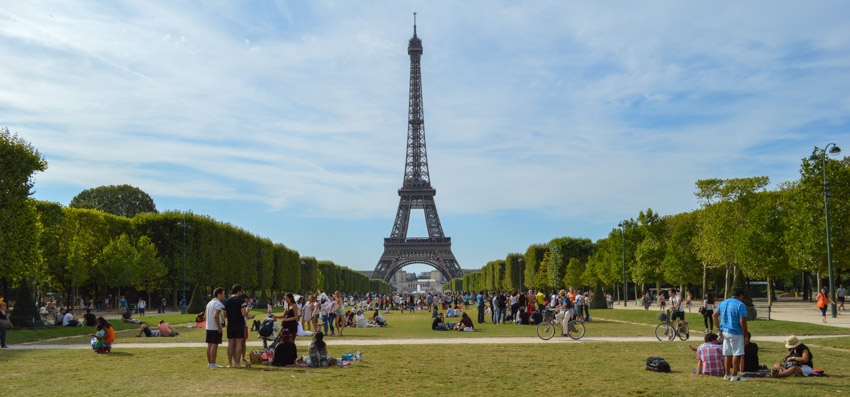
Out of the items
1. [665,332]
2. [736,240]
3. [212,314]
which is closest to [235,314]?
[212,314]

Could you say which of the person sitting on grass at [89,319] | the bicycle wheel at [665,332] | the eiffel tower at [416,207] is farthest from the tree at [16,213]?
the eiffel tower at [416,207]

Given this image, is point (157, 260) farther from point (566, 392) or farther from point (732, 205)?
point (566, 392)

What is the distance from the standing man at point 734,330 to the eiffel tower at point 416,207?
110 meters

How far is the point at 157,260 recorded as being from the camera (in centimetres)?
5644

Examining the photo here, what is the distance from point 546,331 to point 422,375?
31.6 ft

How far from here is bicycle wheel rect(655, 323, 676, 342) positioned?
850 inches

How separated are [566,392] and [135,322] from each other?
1133 inches

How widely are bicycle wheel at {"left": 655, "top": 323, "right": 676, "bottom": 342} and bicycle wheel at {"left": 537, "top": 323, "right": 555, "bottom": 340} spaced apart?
3.27m

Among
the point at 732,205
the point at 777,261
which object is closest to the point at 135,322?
the point at 777,261

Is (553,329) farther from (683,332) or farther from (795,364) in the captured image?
(795,364)

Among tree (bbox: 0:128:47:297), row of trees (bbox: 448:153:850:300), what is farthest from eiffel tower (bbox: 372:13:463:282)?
tree (bbox: 0:128:47:297)

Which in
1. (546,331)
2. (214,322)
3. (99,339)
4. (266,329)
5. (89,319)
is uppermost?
(214,322)

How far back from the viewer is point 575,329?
22.7m

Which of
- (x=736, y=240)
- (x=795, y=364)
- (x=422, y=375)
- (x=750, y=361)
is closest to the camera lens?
(x=795, y=364)
